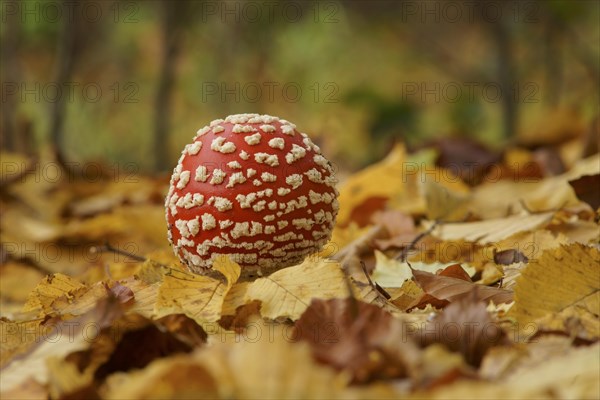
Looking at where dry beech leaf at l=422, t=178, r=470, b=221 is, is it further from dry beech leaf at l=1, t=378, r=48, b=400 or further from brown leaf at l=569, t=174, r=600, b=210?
dry beech leaf at l=1, t=378, r=48, b=400

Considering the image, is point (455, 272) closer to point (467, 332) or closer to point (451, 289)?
point (451, 289)

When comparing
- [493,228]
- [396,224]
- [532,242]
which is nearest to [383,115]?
[396,224]

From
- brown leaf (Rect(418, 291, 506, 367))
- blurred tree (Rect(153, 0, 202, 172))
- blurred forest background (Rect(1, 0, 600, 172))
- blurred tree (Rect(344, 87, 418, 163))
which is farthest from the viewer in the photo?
blurred tree (Rect(344, 87, 418, 163))

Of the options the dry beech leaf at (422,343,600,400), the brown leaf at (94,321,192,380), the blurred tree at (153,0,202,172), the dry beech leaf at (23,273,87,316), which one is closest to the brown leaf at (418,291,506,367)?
the dry beech leaf at (422,343,600,400)

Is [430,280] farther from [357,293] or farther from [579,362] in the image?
[579,362]

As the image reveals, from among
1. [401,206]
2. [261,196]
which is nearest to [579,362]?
[261,196]

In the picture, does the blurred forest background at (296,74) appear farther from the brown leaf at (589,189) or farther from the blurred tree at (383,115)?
the brown leaf at (589,189)
